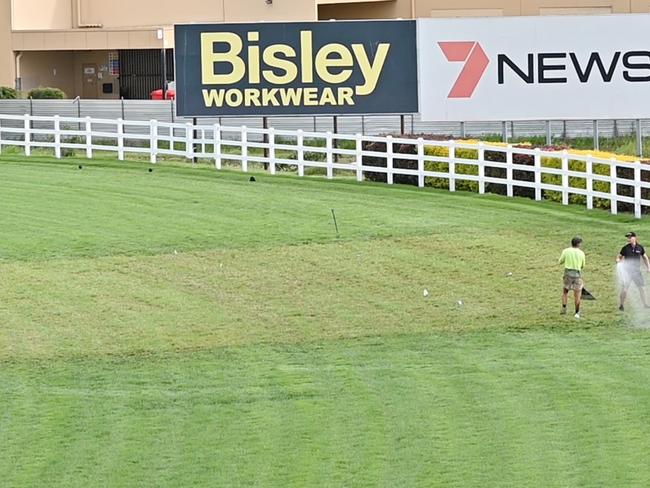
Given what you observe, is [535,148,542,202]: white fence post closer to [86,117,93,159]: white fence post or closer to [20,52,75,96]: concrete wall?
[86,117,93,159]: white fence post

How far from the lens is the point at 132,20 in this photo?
59250mm

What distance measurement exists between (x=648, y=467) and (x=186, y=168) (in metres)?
23.4

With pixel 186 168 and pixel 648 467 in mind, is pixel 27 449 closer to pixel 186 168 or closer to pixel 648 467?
pixel 648 467

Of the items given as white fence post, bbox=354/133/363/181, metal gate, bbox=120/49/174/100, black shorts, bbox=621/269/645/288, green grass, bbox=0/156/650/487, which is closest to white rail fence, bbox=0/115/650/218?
white fence post, bbox=354/133/363/181

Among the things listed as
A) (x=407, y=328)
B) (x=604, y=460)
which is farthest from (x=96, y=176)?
(x=604, y=460)

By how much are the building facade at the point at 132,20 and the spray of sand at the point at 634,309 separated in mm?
35219

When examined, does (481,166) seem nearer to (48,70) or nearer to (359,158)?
(359,158)

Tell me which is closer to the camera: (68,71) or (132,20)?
(132,20)

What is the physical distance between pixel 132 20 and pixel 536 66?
79.3 ft

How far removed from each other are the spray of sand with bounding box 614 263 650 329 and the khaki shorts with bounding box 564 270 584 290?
68cm

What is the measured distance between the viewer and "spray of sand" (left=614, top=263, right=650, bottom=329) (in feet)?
72.5

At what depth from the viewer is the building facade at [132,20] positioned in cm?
5781

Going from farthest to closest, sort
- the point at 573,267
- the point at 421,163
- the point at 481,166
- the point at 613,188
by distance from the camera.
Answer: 1. the point at 421,163
2. the point at 481,166
3. the point at 613,188
4. the point at 573,267

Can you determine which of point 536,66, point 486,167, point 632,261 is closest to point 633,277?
point 632,261
